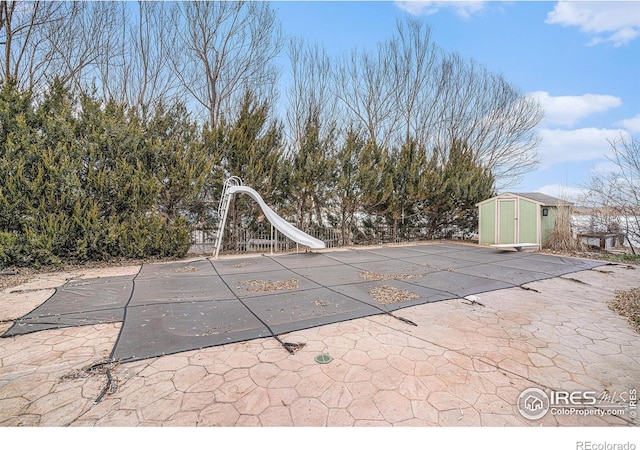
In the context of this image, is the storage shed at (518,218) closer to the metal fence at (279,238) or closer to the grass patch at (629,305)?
the metal fence at (279,238)

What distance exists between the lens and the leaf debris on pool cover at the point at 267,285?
4023mm

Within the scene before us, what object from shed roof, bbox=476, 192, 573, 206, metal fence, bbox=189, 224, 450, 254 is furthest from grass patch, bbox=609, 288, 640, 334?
metal fence, bbox=189, 224, 450, 254

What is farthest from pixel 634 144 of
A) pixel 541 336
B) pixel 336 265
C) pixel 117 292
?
pixel 117 292

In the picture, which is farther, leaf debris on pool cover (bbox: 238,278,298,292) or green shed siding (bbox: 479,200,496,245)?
green shed siding (bbox: 479,200,496,245)

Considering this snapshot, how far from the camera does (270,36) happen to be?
9.18m

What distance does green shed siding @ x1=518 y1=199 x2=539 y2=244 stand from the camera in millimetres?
8406

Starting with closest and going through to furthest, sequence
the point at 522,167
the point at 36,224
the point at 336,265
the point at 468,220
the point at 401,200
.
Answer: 1. the point at 36,224
2. the point at 336,265
3. the point at 401,200
4. the point at 468,220
5. the point at 522,167

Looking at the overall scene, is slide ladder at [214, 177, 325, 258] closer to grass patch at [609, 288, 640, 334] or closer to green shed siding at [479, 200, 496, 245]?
grass patch at [609, 288, 640, 334]

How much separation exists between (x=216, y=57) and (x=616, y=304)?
402 inches

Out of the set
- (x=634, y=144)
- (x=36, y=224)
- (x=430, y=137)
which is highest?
(x=430, y=137)

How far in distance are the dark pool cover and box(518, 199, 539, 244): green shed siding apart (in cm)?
211

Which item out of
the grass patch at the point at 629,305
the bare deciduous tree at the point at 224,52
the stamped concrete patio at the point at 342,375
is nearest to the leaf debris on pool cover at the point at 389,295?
the stamped concrete patio at the point at 342,375
